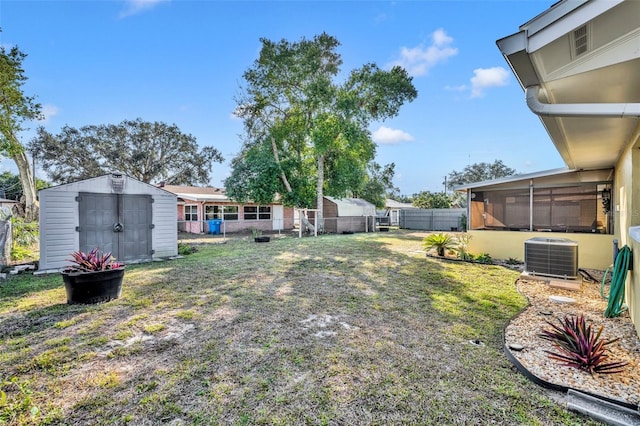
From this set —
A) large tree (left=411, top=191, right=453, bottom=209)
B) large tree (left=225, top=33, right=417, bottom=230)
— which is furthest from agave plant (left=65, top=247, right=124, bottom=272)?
large tree (left=411, top=191, right=453, bottom=209)

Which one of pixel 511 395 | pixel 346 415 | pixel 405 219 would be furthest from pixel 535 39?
pixel 405 219

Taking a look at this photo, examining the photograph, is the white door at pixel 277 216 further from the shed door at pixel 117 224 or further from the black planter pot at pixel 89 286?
the black planter pot at pixel 89 286

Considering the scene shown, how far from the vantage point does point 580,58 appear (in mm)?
2299

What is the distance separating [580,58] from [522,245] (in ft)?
24.0

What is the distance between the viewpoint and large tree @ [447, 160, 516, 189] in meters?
36.7

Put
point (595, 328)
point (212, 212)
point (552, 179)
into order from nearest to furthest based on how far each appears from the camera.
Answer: point (595, 328) → point (552, 179) → point (212, 212)

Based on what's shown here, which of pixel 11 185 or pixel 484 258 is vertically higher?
pixel 11 185

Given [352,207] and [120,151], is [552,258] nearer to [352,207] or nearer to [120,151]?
[352,207]

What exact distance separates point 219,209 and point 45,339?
15.5 meters

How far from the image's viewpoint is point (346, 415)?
1.99 metres

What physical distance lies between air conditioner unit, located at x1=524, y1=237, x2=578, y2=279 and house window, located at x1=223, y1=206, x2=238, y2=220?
52.7 ft

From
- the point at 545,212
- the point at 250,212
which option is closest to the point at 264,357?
the point at 545,212

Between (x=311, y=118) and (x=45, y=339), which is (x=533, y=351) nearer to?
(x=45, y=339)

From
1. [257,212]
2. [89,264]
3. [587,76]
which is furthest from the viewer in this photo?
[257,212]
